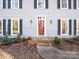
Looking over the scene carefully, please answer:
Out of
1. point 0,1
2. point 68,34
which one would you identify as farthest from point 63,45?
point 0,1

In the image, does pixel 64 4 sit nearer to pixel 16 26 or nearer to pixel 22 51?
pixel 16 26

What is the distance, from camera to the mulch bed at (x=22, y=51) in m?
19.4

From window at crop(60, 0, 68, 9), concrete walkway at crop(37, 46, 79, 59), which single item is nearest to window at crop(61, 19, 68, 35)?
window at crop(60, 0, 68, 9)

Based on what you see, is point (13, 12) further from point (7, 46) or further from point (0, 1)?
point (7, 46)

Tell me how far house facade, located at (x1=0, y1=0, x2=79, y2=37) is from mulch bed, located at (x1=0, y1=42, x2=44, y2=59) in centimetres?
801

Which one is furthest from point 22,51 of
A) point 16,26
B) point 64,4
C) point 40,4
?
point 64,4

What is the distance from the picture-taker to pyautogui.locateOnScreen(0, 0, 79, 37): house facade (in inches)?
1255

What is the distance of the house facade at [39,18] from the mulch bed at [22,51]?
8012mm

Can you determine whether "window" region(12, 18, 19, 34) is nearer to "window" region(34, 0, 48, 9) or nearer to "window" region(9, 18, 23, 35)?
"window" region(9, 18, 23, 35)

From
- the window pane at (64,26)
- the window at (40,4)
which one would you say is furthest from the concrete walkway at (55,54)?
the window at (40,4)

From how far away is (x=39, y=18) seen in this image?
32.4 meters

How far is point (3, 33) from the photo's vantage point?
104ft

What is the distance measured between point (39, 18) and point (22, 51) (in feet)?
38.3

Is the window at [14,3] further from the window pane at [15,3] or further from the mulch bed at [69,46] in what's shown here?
the mulch bed at [69,46]
